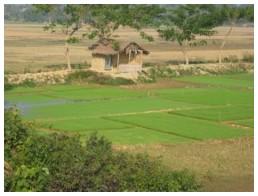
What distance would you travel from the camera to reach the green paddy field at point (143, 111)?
64.3 feet

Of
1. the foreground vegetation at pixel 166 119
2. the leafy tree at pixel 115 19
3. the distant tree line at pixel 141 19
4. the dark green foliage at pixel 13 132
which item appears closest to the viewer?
the dark green foliage at pixel 13 132

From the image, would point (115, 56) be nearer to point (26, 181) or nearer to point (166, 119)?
point (166, 119)

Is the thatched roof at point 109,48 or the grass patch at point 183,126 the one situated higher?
the thatched roof at point 109,48

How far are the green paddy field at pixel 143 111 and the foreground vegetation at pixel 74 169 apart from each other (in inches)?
276

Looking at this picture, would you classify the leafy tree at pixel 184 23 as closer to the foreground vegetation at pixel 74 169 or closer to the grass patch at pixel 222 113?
the grass patch at pixel 222 113

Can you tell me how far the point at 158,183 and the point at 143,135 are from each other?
898 centimetres

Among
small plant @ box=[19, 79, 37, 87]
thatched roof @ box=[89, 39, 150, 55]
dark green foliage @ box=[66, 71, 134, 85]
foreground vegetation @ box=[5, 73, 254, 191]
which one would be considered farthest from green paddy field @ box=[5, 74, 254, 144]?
thatched roof @ box=[89, 39, 150, 55]

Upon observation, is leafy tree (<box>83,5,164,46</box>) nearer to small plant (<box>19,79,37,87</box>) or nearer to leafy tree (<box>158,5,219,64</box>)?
leafy tree (<box>158,5,219,64</box>)

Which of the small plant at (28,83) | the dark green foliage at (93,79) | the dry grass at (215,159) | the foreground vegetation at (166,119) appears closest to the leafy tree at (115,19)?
the dark green foliage at (93,79)

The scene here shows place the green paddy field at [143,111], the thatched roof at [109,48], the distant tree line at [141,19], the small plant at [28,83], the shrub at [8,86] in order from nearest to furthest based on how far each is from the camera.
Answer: the green paddy field at [143,111]
the shrub at [8,86]
the small plant at [28,83]
the thatched roof at [109,48]
the distant tree line at [141,19]

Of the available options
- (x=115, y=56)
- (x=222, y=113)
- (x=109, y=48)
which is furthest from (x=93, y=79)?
(x=222, y=113)

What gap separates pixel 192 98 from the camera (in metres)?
27.9

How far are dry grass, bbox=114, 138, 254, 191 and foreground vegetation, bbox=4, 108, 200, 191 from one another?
336 cm

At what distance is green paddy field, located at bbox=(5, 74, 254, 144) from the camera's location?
64.3ft
